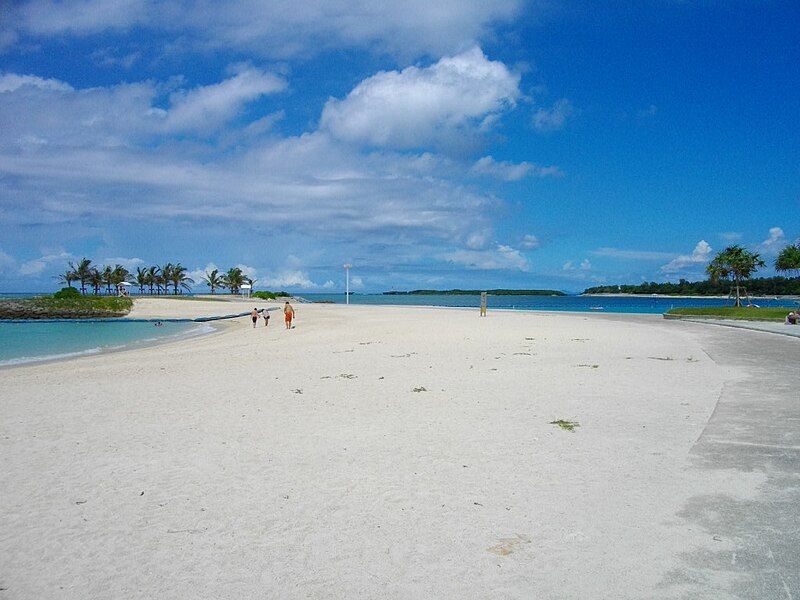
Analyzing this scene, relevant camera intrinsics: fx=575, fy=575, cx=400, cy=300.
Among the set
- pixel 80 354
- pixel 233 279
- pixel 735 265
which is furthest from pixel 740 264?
pixel 233 279

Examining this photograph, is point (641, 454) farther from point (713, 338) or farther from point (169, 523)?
point (713, 338)

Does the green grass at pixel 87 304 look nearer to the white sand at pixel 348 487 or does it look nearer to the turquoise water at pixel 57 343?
the turquoise water at pixel 57 343

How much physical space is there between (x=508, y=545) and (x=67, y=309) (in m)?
65.0

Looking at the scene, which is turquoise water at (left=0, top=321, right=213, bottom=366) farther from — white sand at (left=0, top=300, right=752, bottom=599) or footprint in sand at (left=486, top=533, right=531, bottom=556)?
footprint in sand at (left=486, top=533, right=531, bottom=556)

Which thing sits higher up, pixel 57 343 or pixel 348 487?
pixel 348 487

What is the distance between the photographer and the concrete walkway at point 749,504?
13.1 ft

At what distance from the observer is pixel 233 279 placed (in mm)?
137375

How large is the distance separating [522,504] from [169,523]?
128 inches

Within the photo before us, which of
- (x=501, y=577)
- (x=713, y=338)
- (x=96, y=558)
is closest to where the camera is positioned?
(x=501, y=577)

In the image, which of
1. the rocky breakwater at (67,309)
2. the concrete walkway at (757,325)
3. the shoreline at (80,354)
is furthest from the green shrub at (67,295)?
the concrete walkway at (757,325)

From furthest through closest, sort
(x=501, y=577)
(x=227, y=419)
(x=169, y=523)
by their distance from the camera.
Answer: (x=227, y=419) < (x=169, y=523) < (x=501, y=577)

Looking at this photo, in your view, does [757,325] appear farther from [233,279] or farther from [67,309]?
[233,279]

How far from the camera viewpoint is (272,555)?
451cm

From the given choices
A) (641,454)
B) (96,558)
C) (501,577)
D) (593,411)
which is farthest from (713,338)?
(96,558)
